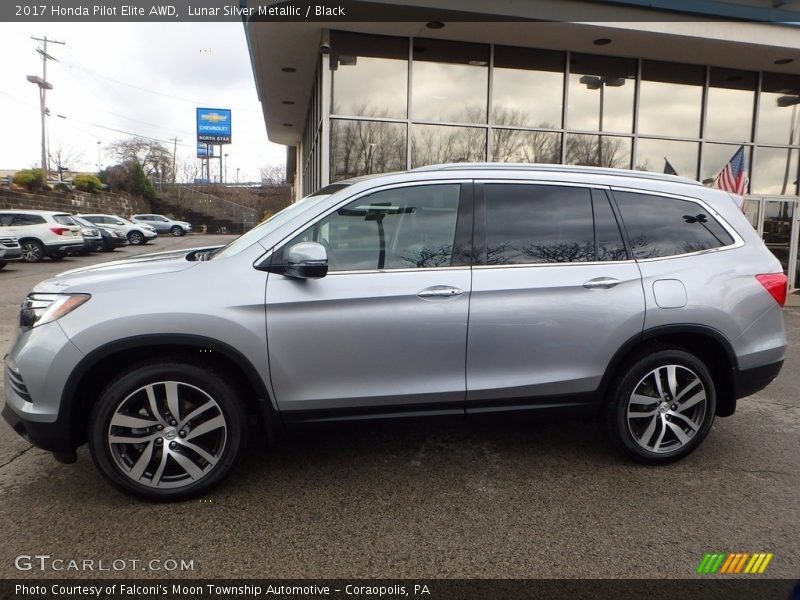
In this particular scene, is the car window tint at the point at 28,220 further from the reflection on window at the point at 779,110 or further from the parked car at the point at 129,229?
the reflection on window at the point at 779,110

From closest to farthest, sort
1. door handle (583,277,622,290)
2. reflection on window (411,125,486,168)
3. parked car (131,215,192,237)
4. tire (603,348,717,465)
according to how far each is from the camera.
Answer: door handle (583,277,622,290) < tire (603,348,717,465) < reflection on window (411,125,486,168) < parked car (131,215,192,237)

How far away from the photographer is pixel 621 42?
35.0ft

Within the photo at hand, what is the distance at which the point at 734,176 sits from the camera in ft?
39.5

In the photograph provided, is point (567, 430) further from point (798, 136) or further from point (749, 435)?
point (798, 136)

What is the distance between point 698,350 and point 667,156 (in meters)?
9.88

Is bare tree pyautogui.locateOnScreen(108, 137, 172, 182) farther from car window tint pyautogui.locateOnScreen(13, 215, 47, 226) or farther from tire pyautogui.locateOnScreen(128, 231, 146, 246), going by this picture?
car window tint pyautogui.locateOnScreen(13, 215, 47, 226)

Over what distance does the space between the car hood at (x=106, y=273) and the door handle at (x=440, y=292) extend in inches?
49.9

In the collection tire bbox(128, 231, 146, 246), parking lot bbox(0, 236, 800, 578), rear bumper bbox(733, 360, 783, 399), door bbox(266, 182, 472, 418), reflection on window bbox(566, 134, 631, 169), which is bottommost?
parking lot bbox(0, 236, 800, 578)

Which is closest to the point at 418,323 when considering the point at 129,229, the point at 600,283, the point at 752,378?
the point at 600,283

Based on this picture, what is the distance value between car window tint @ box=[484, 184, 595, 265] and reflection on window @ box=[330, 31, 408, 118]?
783 cm

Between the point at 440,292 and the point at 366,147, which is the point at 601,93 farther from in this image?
the point at 440,292

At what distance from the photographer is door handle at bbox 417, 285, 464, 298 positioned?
325 centimetres

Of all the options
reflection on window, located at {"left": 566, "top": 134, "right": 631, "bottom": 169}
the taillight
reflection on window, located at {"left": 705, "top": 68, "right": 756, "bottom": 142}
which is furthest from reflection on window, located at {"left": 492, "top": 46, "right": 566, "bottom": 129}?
the taillight

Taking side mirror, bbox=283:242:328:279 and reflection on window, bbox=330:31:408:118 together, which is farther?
reflection on window, bbox=330:31:408:118
